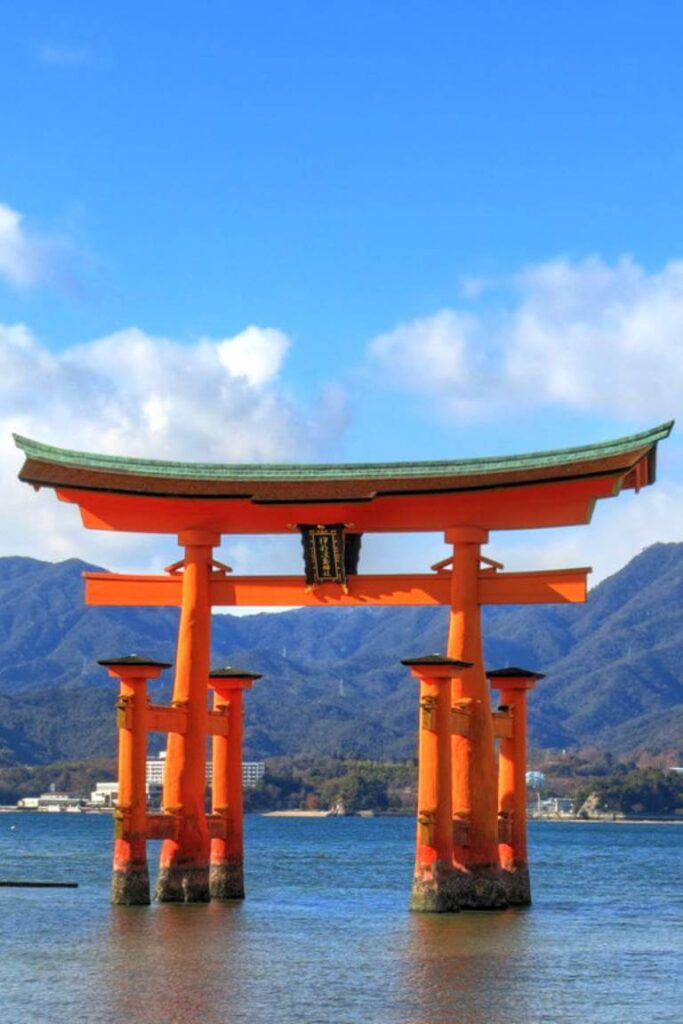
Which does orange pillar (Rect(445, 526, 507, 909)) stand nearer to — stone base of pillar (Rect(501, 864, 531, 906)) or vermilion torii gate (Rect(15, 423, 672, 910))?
vermilion torii gate (Rect(15, 423, 672, 910))

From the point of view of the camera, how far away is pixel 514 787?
3231cm

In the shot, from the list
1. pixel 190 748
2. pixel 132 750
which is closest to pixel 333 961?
pixel 132 750

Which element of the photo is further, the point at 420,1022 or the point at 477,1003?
the point at 477,1003

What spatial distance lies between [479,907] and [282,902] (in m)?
8.87

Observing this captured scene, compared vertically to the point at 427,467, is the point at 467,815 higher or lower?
lower

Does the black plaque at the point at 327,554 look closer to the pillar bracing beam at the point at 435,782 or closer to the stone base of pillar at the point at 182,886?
the pillar bracing beam at the point at 435,782

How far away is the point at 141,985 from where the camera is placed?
21.7m

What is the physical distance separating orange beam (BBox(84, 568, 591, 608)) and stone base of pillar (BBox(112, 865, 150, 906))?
182 inches

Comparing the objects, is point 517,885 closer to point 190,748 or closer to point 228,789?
point 228,789

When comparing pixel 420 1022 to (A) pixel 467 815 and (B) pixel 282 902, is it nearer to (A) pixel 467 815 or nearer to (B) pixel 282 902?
(A) pixel 467 815

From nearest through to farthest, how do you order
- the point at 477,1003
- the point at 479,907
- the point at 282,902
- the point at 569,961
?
the point at 477,1003
the point at 569,961
the point at 479,907
the point at 282,902

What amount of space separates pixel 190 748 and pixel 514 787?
5939 mm

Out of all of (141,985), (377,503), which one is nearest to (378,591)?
(377,503)

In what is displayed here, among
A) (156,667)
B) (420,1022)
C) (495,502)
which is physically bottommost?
(420,1022)
